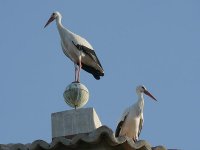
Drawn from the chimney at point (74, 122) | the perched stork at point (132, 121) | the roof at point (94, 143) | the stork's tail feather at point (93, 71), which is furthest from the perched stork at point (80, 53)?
the roof at point (94, 143)

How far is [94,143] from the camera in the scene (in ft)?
31.1

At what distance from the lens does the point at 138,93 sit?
14852 mm

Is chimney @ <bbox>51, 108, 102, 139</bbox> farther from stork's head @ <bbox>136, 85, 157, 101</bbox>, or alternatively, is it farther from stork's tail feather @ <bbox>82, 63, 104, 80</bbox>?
stork's head @ <bbox>136, 85, 157, 101</bbox>

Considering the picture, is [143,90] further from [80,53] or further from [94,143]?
[94,143]

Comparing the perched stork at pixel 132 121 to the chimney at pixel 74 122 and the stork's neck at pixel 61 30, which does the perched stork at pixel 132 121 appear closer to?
the stork's neck at pixel 61 30

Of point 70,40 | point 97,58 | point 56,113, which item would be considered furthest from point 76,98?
point 70,40

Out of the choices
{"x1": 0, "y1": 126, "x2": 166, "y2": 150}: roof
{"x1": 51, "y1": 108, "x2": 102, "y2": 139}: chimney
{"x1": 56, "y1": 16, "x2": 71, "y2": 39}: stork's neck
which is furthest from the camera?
{"x1": 56, "y1": 16, "x2": 71, "y2": 39}: stork's neck

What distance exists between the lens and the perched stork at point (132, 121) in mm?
13180

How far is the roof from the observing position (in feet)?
30.9

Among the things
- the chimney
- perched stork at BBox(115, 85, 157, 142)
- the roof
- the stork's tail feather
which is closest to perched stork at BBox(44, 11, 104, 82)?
the stork's tail feather

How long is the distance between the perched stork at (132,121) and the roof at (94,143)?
10.5 ft

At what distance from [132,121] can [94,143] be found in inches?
159

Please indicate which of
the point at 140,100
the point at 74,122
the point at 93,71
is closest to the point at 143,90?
the point at 140,100

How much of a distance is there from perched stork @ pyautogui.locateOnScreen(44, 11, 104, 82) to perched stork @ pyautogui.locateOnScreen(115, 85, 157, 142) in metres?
0.86
